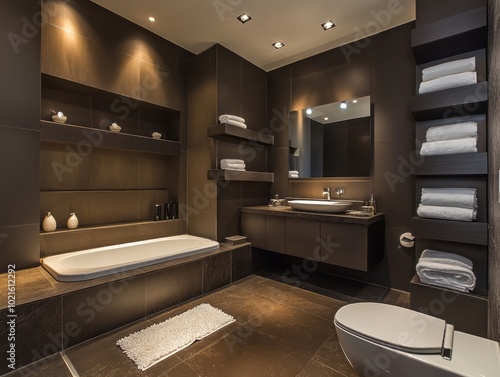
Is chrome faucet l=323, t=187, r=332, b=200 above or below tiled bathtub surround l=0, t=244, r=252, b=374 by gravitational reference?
above

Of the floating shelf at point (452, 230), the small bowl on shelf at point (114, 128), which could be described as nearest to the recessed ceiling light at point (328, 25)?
the floating shelf at point (452, 230)

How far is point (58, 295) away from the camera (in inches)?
66.1

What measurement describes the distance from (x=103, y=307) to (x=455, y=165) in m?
2.84

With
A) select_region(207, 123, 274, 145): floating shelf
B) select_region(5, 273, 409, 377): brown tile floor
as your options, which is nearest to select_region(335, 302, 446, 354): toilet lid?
select_region(5, 273, 409, 377): brown tile floor

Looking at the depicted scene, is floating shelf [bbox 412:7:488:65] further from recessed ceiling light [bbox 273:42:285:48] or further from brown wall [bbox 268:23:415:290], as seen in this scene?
recessed ceiling light [bbox 273:42:285:48]

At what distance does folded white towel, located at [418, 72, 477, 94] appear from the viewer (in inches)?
70.1

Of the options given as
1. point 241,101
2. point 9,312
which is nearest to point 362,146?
point 241,101

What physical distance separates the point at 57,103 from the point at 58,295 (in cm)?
198

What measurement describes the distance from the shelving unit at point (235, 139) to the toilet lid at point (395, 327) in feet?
6.41

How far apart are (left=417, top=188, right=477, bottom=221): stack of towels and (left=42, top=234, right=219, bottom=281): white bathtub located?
206cm

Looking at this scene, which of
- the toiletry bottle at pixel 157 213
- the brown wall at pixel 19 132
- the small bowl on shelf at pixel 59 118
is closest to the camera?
the brown wall at pixel 19 132

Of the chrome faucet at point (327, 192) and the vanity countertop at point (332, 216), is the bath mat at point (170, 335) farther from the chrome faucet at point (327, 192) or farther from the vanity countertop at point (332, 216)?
the chrome faucet at point (327, 192)

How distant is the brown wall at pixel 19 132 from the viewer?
2041 mm

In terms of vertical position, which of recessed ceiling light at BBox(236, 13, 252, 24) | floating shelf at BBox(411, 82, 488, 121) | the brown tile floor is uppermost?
recessed ceiling light at BBox(236, 13, 252, 24)
